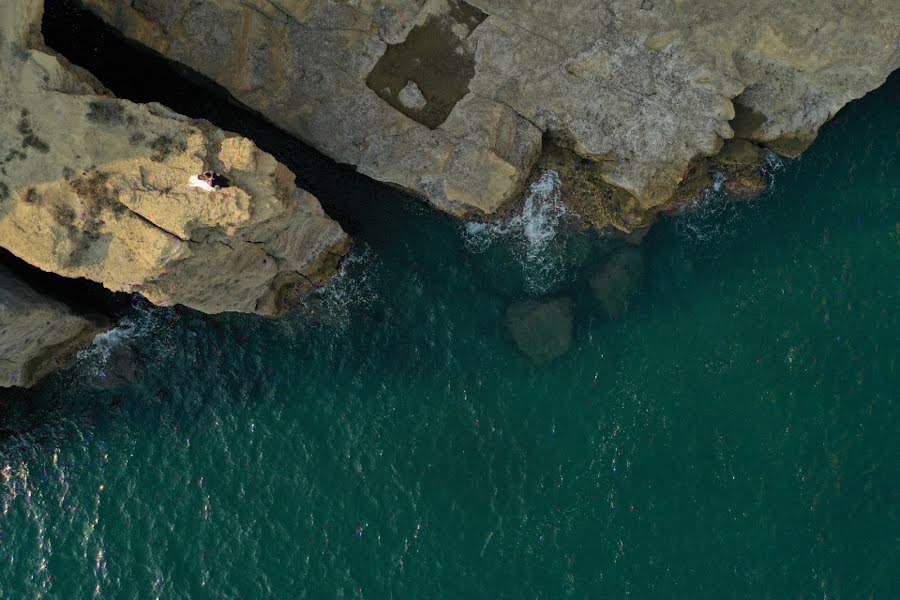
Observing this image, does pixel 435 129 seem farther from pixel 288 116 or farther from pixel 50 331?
pixel 50 331

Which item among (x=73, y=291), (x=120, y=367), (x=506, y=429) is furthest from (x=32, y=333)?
(x=506, y=429)

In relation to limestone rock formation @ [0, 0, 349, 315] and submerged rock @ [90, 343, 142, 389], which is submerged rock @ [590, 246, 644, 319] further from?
submerged rock @ [90, 343, 142, 389]

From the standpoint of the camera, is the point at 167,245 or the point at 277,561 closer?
the point at 167,245

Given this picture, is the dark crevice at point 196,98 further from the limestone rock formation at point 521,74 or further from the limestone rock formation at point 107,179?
the limestone rock formation at point 107,179

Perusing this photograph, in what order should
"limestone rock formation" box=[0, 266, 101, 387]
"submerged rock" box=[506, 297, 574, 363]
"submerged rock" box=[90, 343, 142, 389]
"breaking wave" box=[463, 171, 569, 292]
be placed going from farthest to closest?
"breaking wave" box=[463, 171, 569, 292]
"submerged rock" box=[506, 297, 574, 363]
"submerged rock" box=[90, 343, 142, 389]
"limestone rock formation" box=[0, 266, 101, 387]

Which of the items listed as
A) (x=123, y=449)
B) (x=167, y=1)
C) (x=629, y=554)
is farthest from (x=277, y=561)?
(x=167, y=1)

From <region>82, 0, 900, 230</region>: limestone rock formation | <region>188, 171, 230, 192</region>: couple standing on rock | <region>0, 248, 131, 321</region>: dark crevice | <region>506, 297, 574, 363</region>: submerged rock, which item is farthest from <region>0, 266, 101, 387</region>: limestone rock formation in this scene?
<region>506, 297, 574, 363</region>: submerged rock

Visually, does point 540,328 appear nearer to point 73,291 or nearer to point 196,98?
point 196,98
